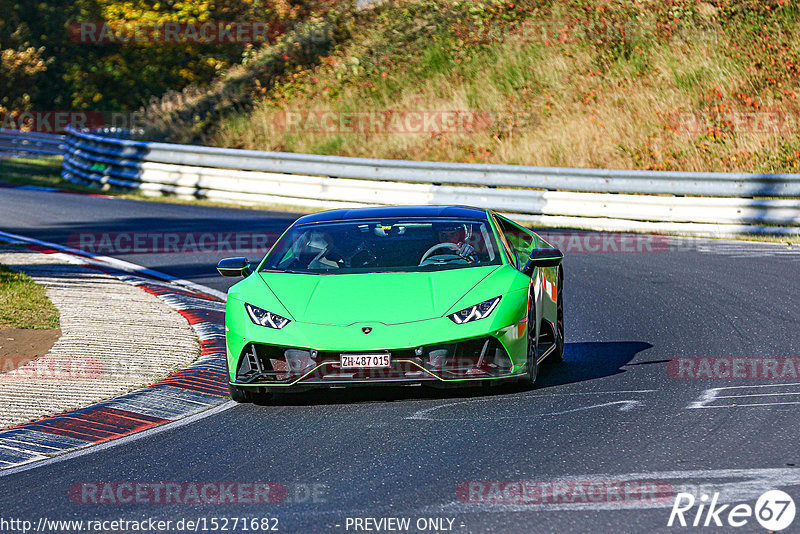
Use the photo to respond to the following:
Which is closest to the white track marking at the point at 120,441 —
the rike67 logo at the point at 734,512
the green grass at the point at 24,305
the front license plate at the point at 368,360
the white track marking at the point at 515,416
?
the front license plate at the point at 368,360

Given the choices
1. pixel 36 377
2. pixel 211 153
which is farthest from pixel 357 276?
pixel 211 153

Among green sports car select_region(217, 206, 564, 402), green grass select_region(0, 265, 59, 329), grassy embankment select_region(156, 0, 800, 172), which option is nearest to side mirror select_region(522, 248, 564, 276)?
green sports car select_region(217, 206, 564, 402)

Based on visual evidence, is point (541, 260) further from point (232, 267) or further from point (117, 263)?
point (117, 263)

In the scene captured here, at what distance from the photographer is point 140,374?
898 cm

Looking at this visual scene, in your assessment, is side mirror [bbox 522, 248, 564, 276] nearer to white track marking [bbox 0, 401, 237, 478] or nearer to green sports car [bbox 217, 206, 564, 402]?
green sports car [bbox 217, 206, 564, 402]

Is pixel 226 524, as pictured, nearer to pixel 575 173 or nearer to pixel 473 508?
pixel 473 508

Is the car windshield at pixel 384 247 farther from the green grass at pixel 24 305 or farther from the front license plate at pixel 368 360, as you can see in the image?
the green grass at pixel 24 305

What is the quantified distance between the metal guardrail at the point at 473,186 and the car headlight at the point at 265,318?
36.6 feet

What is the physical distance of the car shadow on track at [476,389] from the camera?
→ 809cm

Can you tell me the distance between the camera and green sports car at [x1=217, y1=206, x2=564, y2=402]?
7.57 meters

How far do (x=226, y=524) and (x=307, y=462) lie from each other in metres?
1.09

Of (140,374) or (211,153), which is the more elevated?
(211,153)

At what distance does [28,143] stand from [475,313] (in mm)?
31193

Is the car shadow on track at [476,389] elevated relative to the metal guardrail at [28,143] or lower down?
lower down
